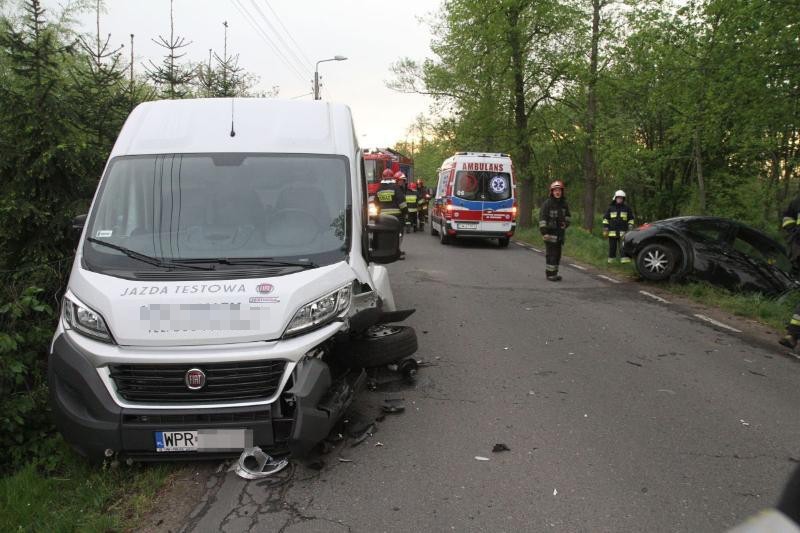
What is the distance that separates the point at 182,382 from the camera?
332 cm

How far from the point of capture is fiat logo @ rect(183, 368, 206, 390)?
3299mm

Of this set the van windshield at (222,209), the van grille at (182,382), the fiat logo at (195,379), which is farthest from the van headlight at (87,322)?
the fiat logo at (195,379)

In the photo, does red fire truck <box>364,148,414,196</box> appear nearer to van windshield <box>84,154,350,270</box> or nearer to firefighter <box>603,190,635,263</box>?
firefighter <box>603,190,635,263</box>

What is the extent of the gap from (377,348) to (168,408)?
1.62 meters

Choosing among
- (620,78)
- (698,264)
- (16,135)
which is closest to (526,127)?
(620,78)

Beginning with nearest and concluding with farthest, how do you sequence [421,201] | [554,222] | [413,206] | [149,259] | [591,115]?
[149,259] → [554,222] → [413,206] → [591,115] → [421,201]

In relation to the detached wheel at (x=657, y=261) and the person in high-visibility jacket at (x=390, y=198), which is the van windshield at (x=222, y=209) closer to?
the detached wheel at (x=657, y=261)

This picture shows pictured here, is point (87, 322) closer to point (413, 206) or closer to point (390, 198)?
point (390, 198)

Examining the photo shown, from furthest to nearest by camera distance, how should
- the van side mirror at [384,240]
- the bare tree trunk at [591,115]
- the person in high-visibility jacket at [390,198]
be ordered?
the bare tree trunk at [591,115] → the person in high-visibility jacket at [390,198] → the van side mirror at [384,240]

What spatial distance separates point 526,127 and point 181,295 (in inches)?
901

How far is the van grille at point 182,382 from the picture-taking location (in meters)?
3.30

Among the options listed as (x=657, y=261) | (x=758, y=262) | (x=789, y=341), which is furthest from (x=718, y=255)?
(x=789, y=341)

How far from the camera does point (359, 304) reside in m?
4.10

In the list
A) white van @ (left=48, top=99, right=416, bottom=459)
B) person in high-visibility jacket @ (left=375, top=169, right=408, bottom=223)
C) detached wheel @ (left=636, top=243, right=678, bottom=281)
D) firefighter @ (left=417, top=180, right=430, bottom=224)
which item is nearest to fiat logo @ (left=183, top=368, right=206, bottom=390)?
white van @ (left=48, top=99, right=416, bottom=459)
